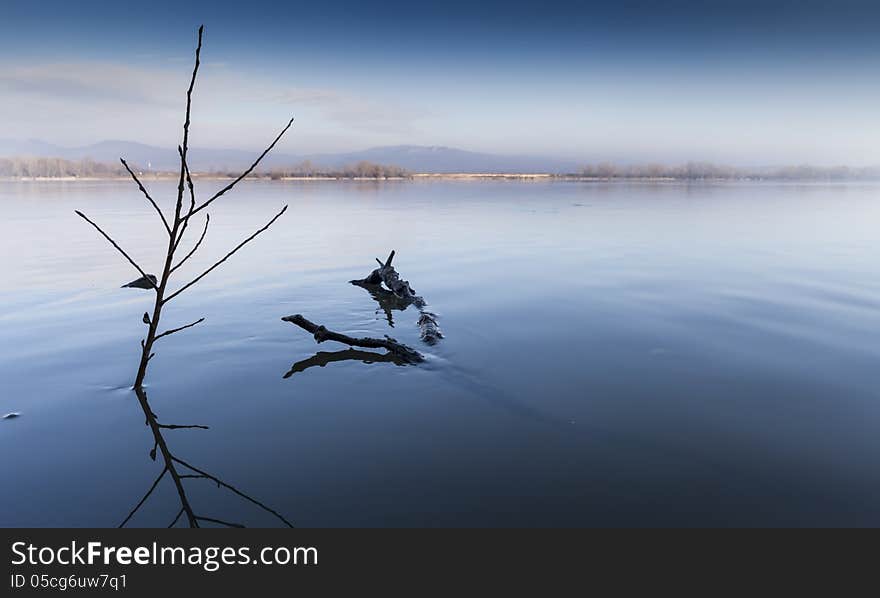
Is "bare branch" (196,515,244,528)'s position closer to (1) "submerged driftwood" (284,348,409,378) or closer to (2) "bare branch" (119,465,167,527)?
(2) "bare branch" (119,465,167,527)

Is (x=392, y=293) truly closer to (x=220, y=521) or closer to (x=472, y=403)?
(x=472, y=403)

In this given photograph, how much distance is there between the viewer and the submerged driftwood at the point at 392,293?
1239 centimetres

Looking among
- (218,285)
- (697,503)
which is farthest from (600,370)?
(218,285)

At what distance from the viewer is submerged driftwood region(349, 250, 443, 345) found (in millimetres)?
12395

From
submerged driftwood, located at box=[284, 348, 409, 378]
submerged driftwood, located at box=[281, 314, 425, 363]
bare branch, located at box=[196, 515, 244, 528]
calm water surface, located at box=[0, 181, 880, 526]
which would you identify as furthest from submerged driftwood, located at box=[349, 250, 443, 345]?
bare branch, located at box=[196, 515, 244, 528]

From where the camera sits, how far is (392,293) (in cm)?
1510

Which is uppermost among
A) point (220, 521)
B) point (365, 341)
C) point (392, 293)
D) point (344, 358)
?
point (365, 341)

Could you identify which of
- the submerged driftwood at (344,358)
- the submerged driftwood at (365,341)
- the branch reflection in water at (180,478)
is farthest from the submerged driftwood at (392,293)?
the branch reflection in water at (180,478)

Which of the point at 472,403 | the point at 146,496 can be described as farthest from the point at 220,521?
the point at 472,403

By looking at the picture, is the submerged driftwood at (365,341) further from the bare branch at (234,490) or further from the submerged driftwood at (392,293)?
the bare branch at (234,490)

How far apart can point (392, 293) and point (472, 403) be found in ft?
24.8

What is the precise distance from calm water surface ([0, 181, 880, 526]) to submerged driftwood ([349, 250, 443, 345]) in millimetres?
353

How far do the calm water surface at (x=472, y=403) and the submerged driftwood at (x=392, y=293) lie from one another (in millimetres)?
353

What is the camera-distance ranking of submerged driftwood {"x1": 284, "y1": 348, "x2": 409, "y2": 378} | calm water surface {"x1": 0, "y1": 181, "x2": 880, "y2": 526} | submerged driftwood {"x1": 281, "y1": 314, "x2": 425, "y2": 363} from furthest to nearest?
submerged driftwood {"x1": 284, "y1": 348, "x2": 409, "y2": 378} < submerged driftwood {"x1": 281, "y1": 314, "x2": 425, "y2": 363} < calm water surface {"x1": 0, "y1": 181, "x2": 880, "y2": 526}
